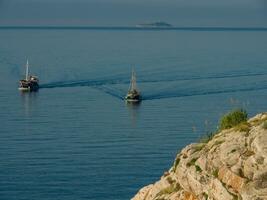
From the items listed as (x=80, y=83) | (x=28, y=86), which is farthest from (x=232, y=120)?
(x=80, y=83)

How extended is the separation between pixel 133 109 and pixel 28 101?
69.1 feet

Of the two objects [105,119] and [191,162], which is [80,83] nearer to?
[105,119]

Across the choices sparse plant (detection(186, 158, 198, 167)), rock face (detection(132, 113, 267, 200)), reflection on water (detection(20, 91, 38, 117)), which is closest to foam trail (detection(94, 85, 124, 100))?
reflection on water (detection(20, 91, 38, 117))

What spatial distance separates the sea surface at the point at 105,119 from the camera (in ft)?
239

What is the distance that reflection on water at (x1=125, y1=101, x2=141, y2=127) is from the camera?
112 meters

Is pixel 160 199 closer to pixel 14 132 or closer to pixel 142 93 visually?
pixel 14 132

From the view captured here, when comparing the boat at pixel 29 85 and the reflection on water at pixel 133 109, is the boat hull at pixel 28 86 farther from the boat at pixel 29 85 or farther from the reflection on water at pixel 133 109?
the reflection on water at pixel 133 109

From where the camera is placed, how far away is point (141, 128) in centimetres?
10306

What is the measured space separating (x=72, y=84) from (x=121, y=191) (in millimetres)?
83987

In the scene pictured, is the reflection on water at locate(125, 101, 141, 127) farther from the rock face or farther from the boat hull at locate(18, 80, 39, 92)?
the rock face

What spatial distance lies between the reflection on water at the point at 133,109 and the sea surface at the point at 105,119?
160 millimetres

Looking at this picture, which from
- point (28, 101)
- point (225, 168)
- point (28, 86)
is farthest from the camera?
point (28, 86)

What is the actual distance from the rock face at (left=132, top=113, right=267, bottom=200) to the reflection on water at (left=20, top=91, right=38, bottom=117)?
3137 inches

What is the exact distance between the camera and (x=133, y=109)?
123125mm
